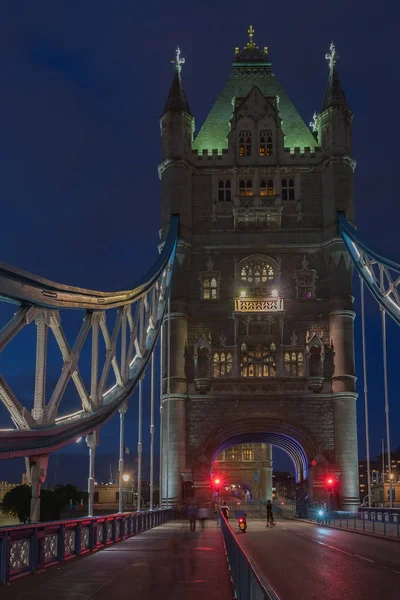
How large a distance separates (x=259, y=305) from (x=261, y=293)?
1267 mm

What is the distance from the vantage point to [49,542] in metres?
18.3

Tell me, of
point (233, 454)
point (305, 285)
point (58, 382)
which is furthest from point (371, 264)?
point (233, 454)

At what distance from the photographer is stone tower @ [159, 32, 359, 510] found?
51875 mm

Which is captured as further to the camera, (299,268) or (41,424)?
(299,268)

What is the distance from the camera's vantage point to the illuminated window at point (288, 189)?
56438mm

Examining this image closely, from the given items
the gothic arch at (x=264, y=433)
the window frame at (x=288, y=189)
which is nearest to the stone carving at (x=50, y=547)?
the gothic arch at (x=264, y=433)

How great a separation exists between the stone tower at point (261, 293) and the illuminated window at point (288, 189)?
0.07 meters

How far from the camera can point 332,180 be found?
5509cm

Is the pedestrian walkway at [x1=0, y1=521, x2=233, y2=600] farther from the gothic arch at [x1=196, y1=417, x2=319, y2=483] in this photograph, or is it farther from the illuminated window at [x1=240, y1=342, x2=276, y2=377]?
the illuminated window at [x1=240, y1=342, x2=276, y2=377]

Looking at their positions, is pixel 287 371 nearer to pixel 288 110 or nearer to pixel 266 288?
pixel 266 288

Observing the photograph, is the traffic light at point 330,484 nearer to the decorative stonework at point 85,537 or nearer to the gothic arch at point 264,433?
the gothic arch at point 264,433

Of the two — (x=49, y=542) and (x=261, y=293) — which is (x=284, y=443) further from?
(x=49, y=542)

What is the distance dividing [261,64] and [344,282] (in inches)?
784

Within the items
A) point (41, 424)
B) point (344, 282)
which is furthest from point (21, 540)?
point (344, 282)
